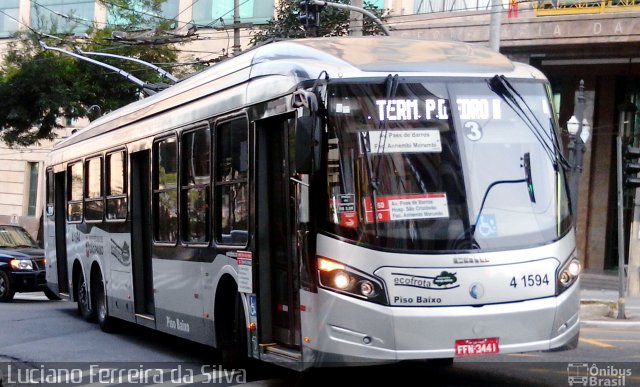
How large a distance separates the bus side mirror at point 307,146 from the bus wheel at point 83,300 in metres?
9.65

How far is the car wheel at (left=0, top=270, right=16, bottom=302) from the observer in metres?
22.4

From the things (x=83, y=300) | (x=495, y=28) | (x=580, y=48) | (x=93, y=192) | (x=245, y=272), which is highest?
(x=580, y=48)

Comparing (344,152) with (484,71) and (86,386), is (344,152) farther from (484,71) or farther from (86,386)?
(86,386)

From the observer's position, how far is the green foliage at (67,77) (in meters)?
32.7

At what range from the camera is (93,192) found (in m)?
17.2

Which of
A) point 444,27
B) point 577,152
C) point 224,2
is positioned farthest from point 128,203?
point 224,2

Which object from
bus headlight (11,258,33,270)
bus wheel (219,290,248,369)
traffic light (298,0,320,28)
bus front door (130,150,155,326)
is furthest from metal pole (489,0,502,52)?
bus wheel (219,290,248,369)

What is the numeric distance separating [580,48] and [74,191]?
1446cm

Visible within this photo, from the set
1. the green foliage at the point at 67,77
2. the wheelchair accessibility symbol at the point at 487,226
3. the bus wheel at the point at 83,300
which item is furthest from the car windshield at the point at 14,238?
the wheelchair accessibility symbol at the point at 487,226

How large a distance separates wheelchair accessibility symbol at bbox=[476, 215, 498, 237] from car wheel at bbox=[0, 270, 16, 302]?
51.2 ft

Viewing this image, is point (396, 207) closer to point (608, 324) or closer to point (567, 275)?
point (567, 275)

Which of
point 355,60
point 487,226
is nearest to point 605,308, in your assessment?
point 487,226

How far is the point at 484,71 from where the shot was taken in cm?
955

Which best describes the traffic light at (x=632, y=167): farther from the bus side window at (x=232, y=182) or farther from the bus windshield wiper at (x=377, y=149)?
the bus windshield wiper at (x=377, y=149)
